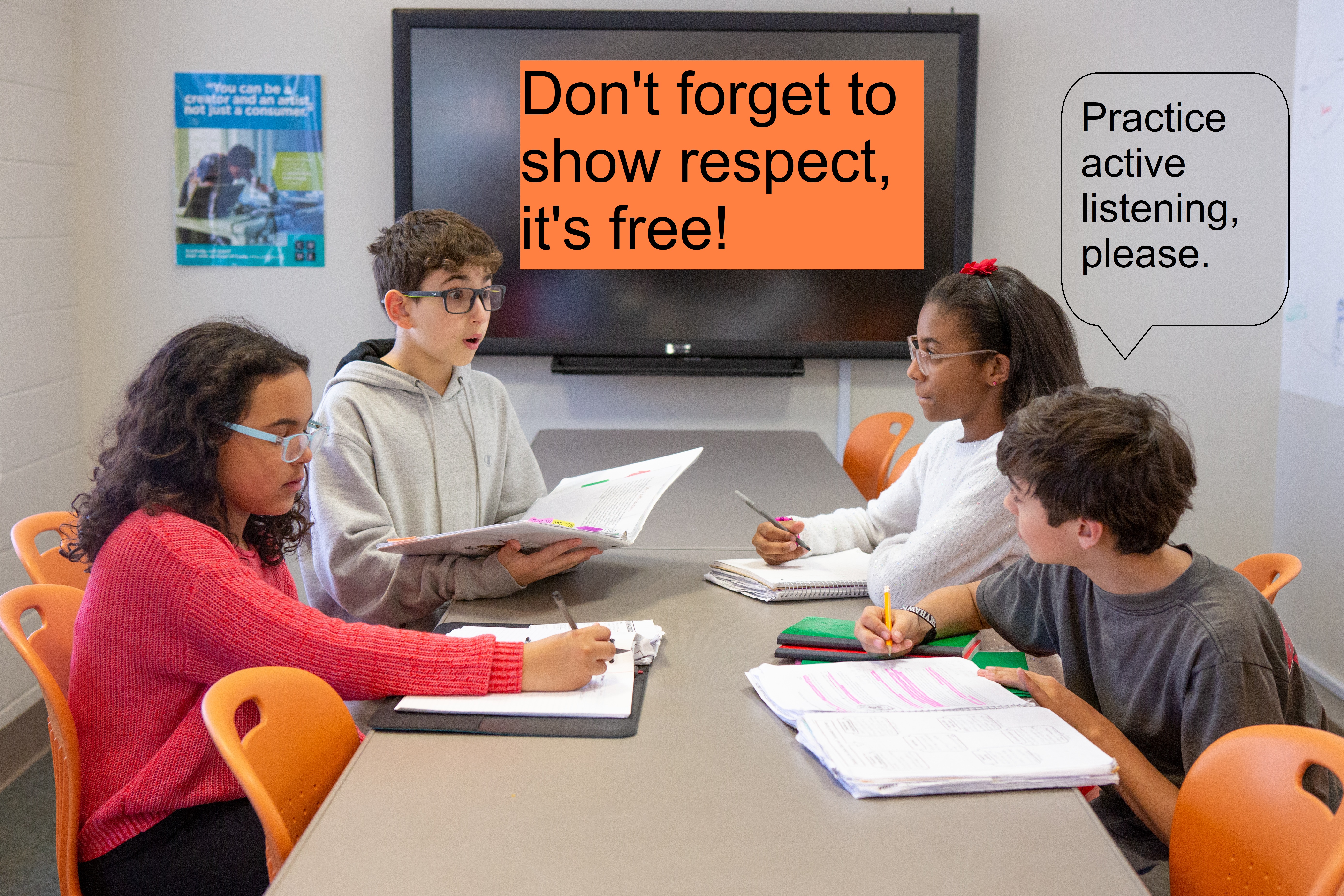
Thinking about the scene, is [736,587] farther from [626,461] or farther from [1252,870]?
[626,461]

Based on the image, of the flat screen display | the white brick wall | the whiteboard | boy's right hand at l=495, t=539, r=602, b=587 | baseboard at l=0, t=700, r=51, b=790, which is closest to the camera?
boy's right hand at l=495, t=539, r=602, b=587

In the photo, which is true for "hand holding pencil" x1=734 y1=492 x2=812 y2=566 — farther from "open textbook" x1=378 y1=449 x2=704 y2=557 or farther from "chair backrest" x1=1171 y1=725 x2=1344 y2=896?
"chair backrest" x1=1171 y1=725 x2=1344 y2=896

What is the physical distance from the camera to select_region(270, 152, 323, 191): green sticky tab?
3369 millimetres

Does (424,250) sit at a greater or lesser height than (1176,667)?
greater

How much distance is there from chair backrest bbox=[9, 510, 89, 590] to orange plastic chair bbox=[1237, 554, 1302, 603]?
198cm

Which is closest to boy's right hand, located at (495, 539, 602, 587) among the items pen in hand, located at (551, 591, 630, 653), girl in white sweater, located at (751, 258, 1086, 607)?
pen in hand, located at (551, 591, 630, 653)

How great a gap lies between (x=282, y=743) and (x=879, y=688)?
2.24 ft

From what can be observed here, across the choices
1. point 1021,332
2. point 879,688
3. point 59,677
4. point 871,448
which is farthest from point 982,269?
point 59,677

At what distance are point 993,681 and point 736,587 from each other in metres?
0.52

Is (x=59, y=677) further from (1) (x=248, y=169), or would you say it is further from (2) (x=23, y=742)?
(1) (x=248, y=169)

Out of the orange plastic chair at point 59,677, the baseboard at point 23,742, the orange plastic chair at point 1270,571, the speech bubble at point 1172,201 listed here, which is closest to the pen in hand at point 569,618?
the orange plastic chair at point 59,677

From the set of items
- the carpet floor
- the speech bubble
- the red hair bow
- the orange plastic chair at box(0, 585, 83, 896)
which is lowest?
the carpet floor

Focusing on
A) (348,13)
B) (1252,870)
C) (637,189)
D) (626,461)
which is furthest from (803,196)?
(1252,870)

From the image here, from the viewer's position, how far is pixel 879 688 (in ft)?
4.21
